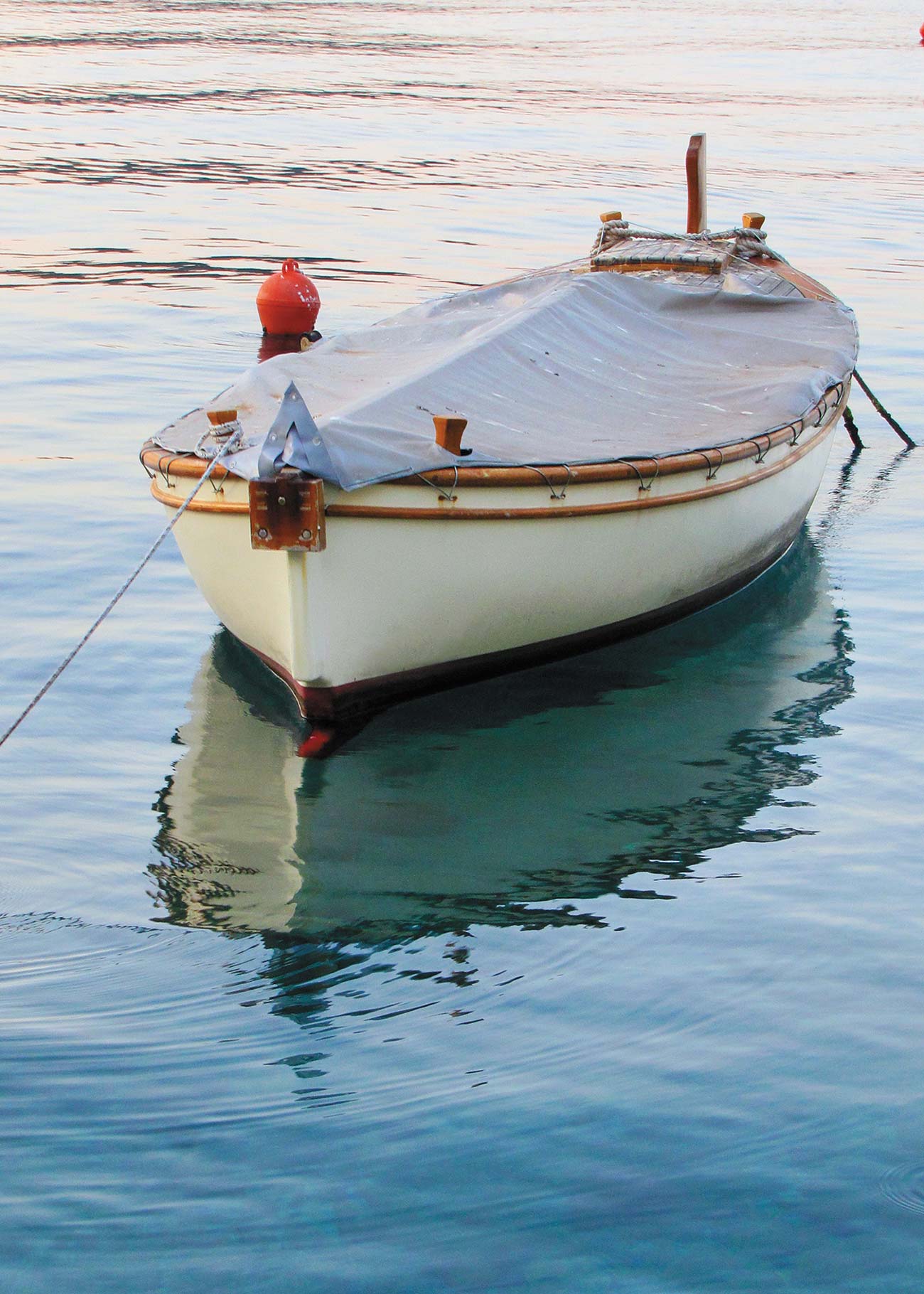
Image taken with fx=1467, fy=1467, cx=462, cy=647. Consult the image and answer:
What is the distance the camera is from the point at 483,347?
853cm

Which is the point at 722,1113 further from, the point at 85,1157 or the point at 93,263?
the point at 93,263

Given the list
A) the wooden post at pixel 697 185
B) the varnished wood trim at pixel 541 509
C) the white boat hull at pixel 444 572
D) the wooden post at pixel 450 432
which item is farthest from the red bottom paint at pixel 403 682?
the wooden post at pixel 697 185

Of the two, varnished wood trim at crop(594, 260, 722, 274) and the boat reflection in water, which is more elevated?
varnished wood trim at crop(594, 260, 722, 274)

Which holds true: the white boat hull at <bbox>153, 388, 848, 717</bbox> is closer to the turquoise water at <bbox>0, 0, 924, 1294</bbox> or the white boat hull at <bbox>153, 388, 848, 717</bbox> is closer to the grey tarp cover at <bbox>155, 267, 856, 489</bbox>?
the grey tarp cover at <bbox>155, 267, 856, 489</bbox>

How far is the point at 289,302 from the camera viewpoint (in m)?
12.8

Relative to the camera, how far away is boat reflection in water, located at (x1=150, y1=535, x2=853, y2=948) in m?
→ 5.82

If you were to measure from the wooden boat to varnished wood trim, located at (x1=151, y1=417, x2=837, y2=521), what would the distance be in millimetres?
12

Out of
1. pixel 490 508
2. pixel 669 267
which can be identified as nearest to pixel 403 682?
pixel 490 508

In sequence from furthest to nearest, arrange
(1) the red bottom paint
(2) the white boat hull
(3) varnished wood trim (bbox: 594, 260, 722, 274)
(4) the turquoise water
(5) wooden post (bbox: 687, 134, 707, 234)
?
(5) wooden post (bbox: 687, 134, 707, 234) → (3) varnished wood trim (bbox: 594, 260, 722, 274) → (1) the red bottom paint → (2) the white boat hull → (4) the turquoise water

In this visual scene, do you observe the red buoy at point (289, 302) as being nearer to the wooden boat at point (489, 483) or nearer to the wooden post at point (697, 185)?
the wooden boat at point (489, 483)

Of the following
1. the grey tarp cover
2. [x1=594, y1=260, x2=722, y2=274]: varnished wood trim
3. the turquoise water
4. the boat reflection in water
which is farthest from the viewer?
[x1=594, y1=260, x2=722, y2=274]: varnished wood trim

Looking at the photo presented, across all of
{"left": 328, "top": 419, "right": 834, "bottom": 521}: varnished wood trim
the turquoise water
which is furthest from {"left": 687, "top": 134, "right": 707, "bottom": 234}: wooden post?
{"left": 328, "top": 419, "right": 834, "bottom": 521}: varnished wood trim

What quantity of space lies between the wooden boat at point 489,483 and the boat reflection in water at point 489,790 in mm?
248

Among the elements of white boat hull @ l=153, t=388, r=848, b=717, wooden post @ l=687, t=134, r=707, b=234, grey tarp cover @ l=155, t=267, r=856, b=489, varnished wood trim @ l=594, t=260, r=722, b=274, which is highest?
wooden post @ l=687, t=134, r=707, b=234
